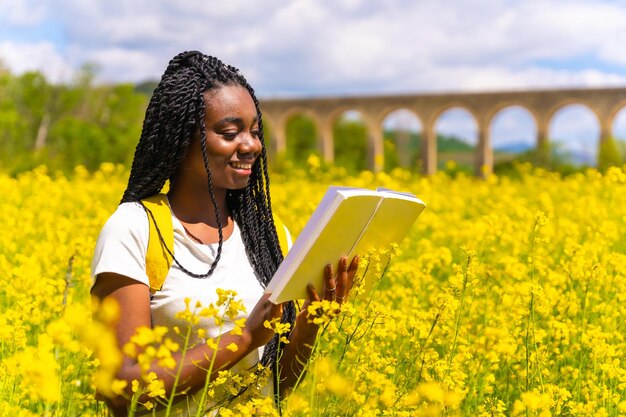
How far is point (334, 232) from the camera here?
1.73 metres

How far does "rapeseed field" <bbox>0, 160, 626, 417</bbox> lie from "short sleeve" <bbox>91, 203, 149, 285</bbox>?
0.13 meters

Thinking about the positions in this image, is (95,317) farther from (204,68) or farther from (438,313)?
(438,313)

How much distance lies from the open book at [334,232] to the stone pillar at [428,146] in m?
30.2

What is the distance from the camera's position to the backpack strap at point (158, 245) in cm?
193

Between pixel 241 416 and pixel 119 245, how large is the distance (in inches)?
18.8

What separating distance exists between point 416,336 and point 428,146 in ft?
101

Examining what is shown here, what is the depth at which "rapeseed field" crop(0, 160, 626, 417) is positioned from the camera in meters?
1.75

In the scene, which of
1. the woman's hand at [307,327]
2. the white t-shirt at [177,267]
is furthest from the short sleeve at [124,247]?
the woman's hand at [307,327]

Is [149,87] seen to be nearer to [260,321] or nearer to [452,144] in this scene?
[452,144]

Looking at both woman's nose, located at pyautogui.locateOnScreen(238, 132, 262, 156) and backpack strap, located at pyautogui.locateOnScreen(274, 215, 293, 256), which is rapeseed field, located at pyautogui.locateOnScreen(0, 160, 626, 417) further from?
woman's nose, located at pyautogui.locateOnScreen(238, 132, 262, 156)

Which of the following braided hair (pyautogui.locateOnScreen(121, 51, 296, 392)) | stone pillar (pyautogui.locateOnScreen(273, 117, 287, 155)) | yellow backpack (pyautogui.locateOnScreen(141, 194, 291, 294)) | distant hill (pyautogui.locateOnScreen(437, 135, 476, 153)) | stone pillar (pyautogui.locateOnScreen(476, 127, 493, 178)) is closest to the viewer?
yellow backpack (pyautogui.locateOnScreen(141, 194, 291, 294))

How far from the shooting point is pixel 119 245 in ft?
6.15

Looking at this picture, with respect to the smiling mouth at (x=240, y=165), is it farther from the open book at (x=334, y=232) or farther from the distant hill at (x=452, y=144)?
the distant hill at (x=452, y=144)

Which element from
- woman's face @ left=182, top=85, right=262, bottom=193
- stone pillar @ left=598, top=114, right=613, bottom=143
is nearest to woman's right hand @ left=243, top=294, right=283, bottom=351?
woman's face @ left=182, top=85, right=262, bottom=193
